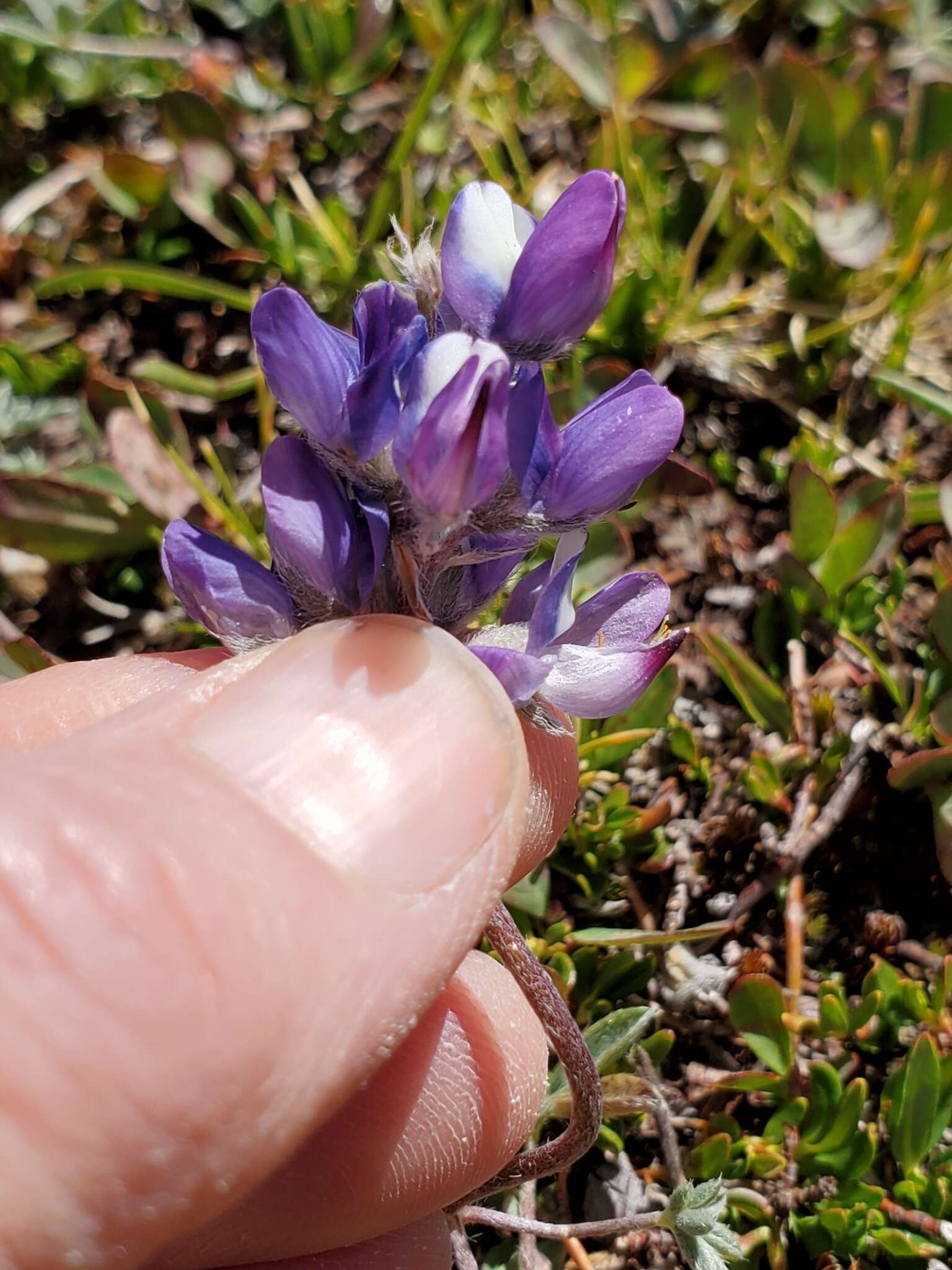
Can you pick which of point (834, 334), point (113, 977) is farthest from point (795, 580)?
point (113, 977)

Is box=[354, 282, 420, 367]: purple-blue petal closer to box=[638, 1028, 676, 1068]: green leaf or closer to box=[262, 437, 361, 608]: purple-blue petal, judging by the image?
box=[262, 437, 361, 608]: purple-blue petal

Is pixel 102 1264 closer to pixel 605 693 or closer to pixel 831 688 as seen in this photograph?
pixel 605 693

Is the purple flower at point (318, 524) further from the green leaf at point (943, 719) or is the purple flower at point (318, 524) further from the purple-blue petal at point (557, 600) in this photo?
the green leaf at point (943, 719)

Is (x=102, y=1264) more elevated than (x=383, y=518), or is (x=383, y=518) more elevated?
(x=383, y=518)

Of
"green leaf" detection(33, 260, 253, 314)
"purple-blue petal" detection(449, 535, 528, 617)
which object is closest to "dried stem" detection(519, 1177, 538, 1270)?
"purple-blue petal" detection(449, 535, 528, 617)

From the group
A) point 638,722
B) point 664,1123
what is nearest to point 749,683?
point 638,722

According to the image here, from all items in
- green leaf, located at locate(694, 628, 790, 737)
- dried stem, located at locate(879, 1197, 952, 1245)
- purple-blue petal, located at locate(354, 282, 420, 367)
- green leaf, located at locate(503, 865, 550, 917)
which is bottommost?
dried stem, located at locate(879, 1197, 952, 1245)
